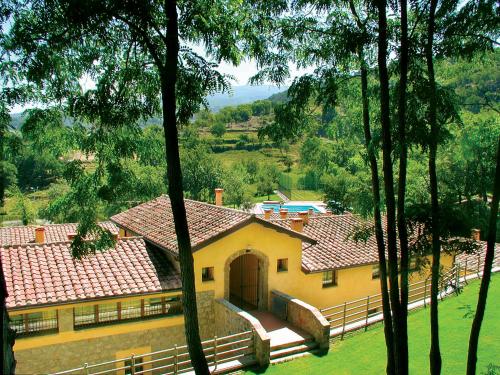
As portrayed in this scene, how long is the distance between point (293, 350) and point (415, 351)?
11.4 ft

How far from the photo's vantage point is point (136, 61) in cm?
753

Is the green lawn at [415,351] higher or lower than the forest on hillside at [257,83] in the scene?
lower

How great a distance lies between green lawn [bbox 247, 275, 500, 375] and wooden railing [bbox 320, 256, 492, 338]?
43cm

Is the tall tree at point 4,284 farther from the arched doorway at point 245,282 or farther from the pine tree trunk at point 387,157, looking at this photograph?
the arched doorway at point 245,282

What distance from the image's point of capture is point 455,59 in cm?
880

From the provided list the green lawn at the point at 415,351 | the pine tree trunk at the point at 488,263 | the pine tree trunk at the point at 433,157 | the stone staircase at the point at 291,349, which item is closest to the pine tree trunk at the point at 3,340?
the pine tree trunk at the point at 433,157

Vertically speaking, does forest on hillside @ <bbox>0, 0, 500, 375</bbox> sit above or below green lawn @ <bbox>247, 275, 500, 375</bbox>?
above

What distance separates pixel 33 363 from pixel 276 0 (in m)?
11.7

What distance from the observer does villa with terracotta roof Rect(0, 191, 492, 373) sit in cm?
1389

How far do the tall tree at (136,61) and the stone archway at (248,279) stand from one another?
9.38 metres

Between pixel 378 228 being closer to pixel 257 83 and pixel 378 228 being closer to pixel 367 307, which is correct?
pixel 257 83

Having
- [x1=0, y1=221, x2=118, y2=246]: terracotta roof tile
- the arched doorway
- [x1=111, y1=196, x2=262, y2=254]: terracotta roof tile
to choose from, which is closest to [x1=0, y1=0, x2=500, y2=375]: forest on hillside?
[x1=111, y1=196, x2=262, y2=254]: terracotta roof tile

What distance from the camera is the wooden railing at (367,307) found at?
1580 centimetres

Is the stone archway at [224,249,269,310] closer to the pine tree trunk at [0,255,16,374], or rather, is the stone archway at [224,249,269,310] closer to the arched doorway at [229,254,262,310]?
the arched doorway at [229,254,262,310]
